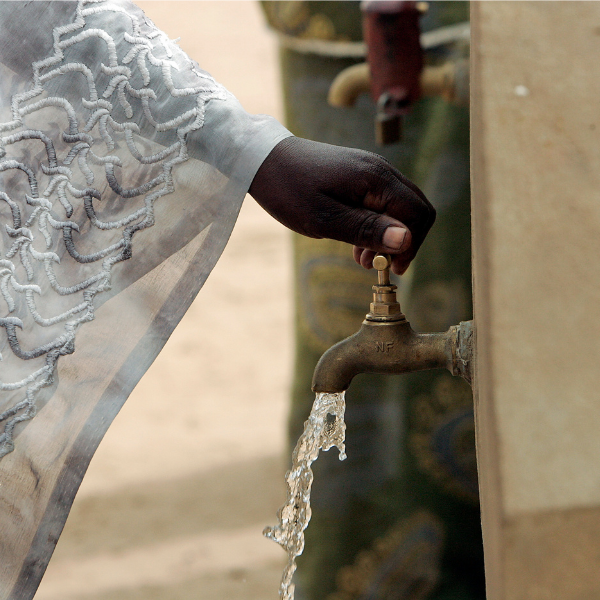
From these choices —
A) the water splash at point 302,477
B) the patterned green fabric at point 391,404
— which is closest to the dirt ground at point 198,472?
the patterned green fabric at point 391,404

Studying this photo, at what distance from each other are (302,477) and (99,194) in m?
0.34

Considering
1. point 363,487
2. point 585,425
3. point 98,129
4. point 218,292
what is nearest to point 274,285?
point 218,292

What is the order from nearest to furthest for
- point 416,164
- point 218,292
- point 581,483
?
point 581,483
point 416,164
point 218,292

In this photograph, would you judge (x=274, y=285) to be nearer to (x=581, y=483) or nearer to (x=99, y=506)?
(x=99, y=506)

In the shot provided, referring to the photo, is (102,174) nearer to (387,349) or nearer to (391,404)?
(387,349)

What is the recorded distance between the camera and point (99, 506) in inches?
93.1

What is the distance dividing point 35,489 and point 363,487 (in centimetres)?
107

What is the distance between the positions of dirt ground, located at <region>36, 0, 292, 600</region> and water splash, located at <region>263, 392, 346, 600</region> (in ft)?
3.94

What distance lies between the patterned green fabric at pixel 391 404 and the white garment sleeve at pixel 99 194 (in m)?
0.90

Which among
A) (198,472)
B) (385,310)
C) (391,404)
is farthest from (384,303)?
(198,472)

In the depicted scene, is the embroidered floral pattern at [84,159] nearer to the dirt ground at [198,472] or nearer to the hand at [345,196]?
the hand at [345,196]

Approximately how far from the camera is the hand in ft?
2.12

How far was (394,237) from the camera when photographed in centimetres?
64

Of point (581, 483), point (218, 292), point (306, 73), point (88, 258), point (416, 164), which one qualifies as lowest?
point (581, 483)
